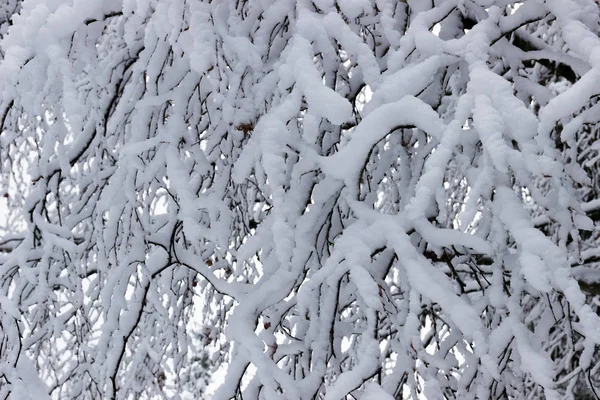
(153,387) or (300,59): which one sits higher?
(300,59)

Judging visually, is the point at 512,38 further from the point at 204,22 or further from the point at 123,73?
the point at 123,73

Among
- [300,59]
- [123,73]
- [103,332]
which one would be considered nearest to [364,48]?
[300,59]

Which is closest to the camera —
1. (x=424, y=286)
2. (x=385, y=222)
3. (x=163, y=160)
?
(x=424, y=286)

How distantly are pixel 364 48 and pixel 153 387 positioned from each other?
239 cm

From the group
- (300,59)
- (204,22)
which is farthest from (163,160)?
(300,59)

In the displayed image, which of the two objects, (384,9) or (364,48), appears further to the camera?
(384,9)

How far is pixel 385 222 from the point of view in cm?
138

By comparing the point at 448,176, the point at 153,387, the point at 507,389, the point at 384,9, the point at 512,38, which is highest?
the point at 384,9

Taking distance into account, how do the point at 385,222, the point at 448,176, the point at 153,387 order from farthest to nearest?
the point at 448,176
the point at 153,387
the point at 385,222

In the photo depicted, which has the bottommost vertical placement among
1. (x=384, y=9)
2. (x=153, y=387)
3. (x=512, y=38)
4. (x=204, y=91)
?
(x=153, y=387)

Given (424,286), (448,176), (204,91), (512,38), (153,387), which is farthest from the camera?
(448,176)

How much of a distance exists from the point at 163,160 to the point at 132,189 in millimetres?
121

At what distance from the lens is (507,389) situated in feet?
5.13

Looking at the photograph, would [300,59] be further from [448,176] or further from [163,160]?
[448,176]
